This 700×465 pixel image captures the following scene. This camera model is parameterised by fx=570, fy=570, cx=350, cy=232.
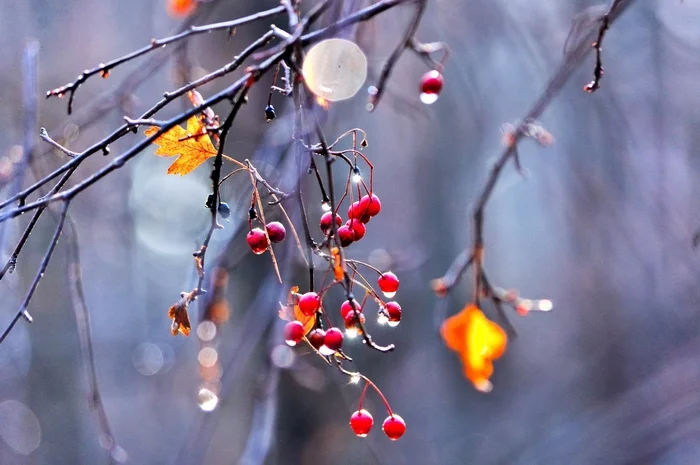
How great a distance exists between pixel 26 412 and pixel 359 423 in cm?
366

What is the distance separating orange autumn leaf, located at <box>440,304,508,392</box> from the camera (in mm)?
838

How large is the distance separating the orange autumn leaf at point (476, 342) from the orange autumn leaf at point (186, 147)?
465mm

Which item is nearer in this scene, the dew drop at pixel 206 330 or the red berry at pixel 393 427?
the red berry at pixel 393 427

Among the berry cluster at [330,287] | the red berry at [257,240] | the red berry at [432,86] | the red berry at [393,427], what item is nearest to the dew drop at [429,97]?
the red berry at [432,86]

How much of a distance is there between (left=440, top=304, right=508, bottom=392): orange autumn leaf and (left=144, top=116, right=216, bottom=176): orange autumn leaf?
0.46m

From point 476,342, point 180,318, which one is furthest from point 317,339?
point 476,342

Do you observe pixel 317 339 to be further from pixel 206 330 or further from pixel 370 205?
pixel 206 330

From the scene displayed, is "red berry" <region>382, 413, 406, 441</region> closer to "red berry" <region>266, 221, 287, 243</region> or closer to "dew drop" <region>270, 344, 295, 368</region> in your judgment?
"red berry" <region>266, 221, 287, 243</region>

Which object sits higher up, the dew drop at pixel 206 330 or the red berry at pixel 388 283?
the red berry at pixel 388 283

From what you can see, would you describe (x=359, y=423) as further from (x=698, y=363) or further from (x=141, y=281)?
(x=141, y=281)

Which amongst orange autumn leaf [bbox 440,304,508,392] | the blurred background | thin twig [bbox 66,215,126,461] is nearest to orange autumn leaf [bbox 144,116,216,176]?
thin twig [bbox 66,215,126,461]

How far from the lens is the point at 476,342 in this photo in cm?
87

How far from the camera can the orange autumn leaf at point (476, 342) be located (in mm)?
838

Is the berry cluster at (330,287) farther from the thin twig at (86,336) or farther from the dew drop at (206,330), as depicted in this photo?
the dew drop at (206,330)
